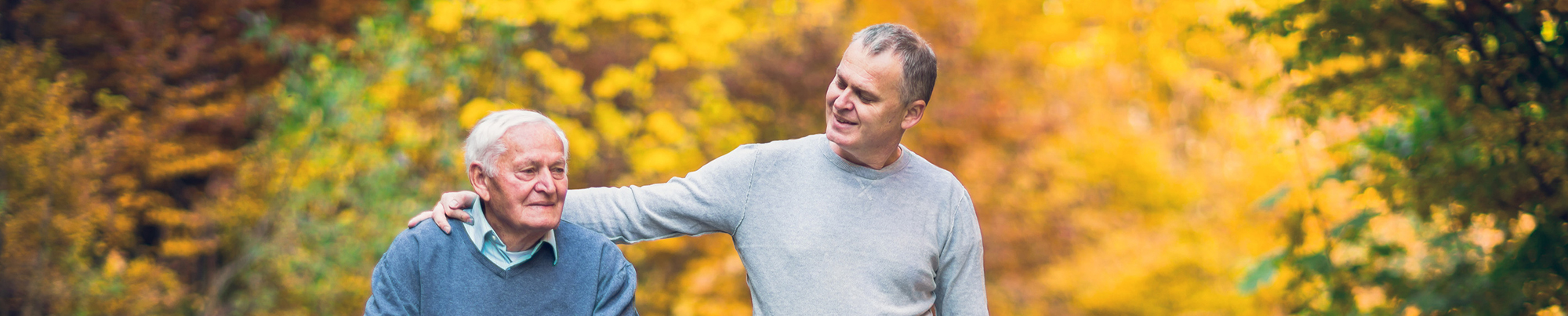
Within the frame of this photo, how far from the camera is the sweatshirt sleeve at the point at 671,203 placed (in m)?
2.18

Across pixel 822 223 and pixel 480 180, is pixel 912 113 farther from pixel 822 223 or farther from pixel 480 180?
pixel 480 180

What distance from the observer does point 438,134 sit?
634cm

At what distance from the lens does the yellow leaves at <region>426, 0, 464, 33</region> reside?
6.54 metres

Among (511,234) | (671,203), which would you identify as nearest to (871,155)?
(671,203)

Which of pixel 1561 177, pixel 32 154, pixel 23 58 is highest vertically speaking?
pixel 1561 177

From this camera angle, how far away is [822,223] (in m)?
2.13

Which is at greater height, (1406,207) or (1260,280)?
(1406,207)

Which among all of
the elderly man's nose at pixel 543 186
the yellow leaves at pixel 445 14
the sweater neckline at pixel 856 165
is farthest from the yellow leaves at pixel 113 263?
the sweater neckline at pixel 856 165

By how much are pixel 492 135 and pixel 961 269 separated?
3.26 ft

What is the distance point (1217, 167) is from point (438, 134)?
25.4 feet

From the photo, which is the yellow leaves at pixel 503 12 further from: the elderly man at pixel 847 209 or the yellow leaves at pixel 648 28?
the elderly man at pixel 847 209

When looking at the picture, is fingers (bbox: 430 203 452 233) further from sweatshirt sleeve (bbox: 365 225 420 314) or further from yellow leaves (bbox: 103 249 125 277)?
yellow leaves (bbox: 103 249 125 277)

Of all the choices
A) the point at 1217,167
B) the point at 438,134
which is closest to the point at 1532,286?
the point at 438,134

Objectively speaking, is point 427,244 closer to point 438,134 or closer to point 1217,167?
point 438,134
